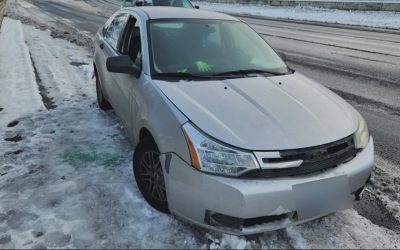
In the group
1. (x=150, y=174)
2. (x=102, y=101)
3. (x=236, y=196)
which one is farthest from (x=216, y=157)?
(x=102, y=101)

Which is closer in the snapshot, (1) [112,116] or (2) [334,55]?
(1) [112,116]

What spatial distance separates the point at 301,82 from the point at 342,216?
4.34 ft

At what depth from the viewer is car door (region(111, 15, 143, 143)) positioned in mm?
3887

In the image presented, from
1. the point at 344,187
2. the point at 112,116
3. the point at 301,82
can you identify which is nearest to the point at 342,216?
the point at 344,187

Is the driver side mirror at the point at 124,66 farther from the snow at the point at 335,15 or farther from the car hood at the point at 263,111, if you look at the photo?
the snow at the point at 335,15

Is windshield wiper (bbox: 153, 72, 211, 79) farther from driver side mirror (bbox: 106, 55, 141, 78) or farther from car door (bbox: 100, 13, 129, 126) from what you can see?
car door (bbox: 100, 13, 129, 126)

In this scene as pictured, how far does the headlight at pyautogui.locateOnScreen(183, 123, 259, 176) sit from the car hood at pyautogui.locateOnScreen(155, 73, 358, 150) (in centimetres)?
6

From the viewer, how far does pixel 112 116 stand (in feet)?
18.6

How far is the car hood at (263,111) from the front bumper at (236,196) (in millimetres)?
246

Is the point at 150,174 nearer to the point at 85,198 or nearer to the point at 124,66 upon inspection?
the point at 85,198

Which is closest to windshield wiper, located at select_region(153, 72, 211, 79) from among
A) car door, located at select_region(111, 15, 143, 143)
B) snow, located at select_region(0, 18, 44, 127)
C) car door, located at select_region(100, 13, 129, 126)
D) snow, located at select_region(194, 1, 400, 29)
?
car door, located at select_region(111, 15, 143, 143)

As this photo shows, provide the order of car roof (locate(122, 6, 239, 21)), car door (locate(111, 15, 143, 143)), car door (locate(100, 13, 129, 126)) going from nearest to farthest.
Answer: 1. car door (locate(111, 15, 143, 143))
2. car roof (locate(122, 6, 239, 21))
3. car door (locate(100, 13, 129, 126))

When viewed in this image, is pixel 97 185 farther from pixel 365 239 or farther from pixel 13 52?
pixel 13 52

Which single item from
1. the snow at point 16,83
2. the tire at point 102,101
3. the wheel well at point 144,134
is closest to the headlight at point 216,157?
the wheel well at point 144,134
